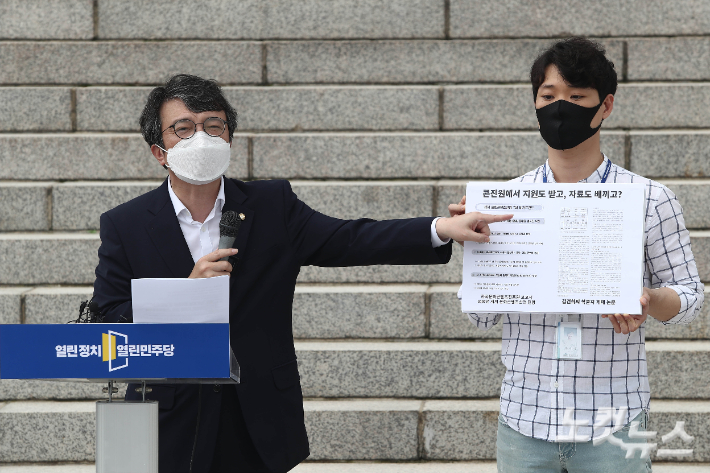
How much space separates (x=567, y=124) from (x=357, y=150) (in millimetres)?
3494

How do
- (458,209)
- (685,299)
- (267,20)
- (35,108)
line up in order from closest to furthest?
(685,299)
(458,209)
(35,108)
(267,20)

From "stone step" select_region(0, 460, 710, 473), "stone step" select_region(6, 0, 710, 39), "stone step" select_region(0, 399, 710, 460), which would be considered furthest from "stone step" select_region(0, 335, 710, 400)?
"stone step" select_region(6, 0, 710, 39)

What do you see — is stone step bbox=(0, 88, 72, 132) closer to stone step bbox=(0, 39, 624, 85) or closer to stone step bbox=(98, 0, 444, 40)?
stone step bbox=(0, 39, 624, 85)

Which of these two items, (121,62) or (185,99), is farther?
(121,62)

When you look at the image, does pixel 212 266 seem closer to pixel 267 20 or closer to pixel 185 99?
pixel 185 99

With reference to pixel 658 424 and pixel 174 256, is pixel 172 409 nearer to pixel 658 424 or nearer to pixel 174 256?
pixel 174 256

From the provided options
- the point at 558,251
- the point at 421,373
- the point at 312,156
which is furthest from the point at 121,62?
the point at 558,251

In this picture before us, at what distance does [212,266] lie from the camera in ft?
8.48

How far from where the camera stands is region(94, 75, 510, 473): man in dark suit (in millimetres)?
2863

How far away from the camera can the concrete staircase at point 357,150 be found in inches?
195

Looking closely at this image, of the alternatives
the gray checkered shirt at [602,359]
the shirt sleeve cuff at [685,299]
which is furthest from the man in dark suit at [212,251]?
the shirt sleeve cuff at [685,299]

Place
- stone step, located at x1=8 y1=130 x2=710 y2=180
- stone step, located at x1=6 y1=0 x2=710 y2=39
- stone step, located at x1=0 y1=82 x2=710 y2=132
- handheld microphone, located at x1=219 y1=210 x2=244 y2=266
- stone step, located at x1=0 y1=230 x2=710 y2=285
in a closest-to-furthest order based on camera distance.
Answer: handheld microphone, located at x1=219 y1=210 x2=244 y2=266
stone step, located at x1=0 y1=230 x2=710 y2=285
stone step, located at x1=8 y1=130 x2=710 y2=180
stone step, located at x1=0 y1=82 x2=710 y2=132
stone step, located at x1=6 y1=0 x2=710 y2=39

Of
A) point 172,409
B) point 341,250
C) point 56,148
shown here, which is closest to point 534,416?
point 341,250
